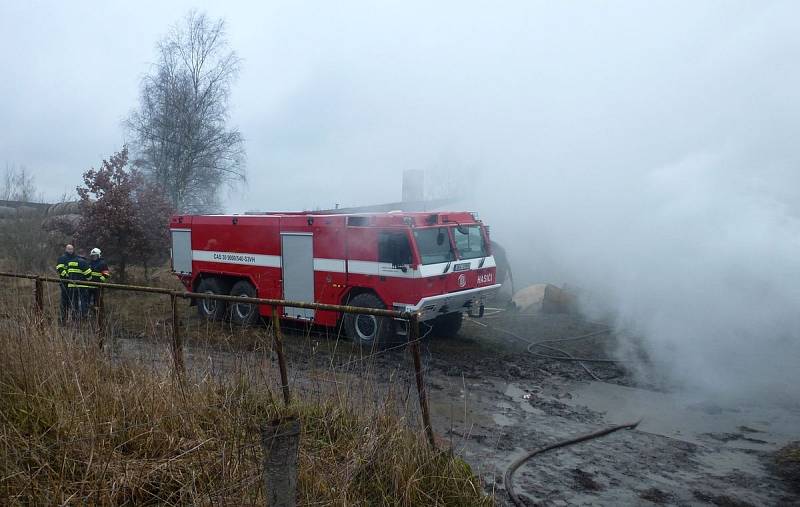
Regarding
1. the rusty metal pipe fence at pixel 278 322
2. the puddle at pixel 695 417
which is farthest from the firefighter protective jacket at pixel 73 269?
the puddle at pixel 695 417

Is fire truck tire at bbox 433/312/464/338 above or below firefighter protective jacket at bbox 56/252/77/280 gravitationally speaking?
below

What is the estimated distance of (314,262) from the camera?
1031cm

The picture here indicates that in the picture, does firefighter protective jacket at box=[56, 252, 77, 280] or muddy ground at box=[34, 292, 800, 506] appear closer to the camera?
muddy ground at box=[34, 292, 800, 506]

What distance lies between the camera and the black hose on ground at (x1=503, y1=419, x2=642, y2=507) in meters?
4.46

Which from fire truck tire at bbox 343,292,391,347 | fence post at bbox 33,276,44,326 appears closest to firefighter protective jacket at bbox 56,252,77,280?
fence post at bbox 33,276,44,326

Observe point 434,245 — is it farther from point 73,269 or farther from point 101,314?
point 73,269

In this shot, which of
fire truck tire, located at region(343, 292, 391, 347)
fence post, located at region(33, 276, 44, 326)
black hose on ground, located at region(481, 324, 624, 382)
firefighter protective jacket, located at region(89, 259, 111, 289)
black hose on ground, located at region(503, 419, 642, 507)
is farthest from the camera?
firefighter protective jacket, located at region(89, 259, 111, 289)

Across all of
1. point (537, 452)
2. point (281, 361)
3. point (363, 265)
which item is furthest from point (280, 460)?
point (363, 265)

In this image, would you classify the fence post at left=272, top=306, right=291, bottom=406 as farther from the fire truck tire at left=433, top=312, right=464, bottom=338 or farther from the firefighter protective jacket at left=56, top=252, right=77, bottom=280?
the firefighter protective jacket at left=56, top=252, right=77, bottom=280

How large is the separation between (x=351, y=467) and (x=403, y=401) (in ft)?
2.24

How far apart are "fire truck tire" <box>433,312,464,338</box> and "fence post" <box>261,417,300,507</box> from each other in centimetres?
770

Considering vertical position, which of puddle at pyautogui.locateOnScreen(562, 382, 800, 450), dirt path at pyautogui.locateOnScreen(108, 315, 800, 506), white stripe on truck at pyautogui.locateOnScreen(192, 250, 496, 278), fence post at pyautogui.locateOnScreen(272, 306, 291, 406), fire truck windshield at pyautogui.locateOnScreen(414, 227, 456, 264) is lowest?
puddle at pyautogui.locateOnScreen(562, 382, 800, 450)

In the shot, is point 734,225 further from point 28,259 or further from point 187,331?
point 28,259

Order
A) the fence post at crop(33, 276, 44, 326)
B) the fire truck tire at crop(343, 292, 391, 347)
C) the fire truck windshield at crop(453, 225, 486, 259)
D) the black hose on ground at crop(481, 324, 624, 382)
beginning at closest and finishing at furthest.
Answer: the fence post at crop(33, 276, 44, 326) < the black hose on ground at crop(481, 324, 624, 382) < the fire truck tire at crop(343, 292, 391, 347) < the fire truck windshield at crop(453, 225, 486, 259)
